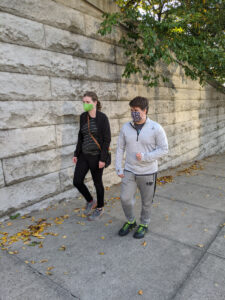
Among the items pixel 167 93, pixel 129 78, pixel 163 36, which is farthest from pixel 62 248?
pixel 167 93

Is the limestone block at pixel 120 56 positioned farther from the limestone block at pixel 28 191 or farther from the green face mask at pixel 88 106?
the limestone block at pixel 28 191

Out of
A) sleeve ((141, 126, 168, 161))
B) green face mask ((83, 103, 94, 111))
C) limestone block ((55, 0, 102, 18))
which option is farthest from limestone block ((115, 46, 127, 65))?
sleeve ((141, 126, 168, 161))

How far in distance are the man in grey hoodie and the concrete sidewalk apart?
42 centimetres

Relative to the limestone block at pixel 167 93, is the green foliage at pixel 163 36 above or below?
above

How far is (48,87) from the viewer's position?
416cm

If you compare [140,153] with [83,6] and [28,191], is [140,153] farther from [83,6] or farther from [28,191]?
[83,6]

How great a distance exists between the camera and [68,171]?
15.4 ft

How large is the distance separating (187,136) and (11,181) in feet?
23.9

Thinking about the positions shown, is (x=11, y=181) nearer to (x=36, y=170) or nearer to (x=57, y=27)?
(x=36, y=170)

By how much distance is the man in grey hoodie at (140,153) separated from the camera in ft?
10.4

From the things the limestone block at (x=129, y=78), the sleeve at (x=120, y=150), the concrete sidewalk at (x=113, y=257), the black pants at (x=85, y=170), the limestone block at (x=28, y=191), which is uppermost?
the limestone block at (x=129, y=78)

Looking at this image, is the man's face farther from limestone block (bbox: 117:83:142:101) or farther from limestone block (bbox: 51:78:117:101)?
limestone block (bbox: 117:83:142:101)

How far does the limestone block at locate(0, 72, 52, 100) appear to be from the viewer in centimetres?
360

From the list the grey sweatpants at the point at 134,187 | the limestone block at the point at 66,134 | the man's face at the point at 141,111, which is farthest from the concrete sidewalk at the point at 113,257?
the man's face at the point at 141,111
